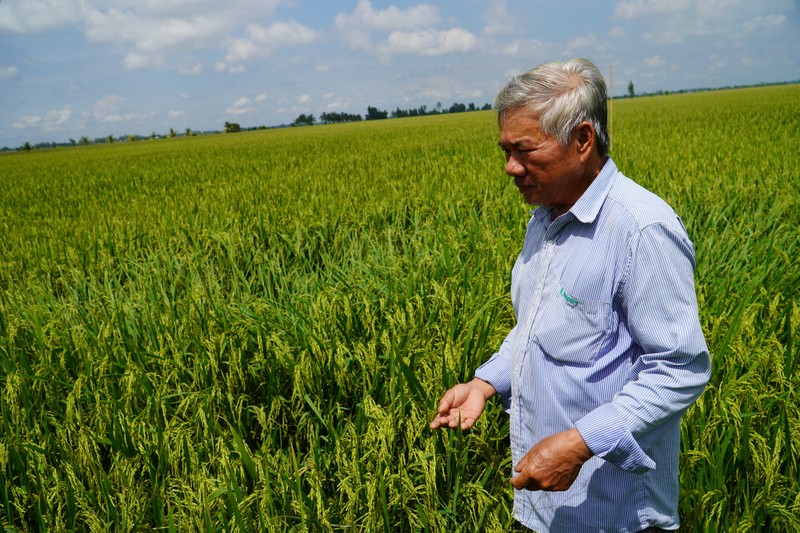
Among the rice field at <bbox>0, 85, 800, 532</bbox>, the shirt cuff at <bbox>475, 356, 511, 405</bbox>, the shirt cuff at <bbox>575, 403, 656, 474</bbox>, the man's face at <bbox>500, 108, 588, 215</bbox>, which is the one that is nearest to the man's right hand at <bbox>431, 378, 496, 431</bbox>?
the shirt cuff at <bbox>475, 356, 511, 405</bbox>

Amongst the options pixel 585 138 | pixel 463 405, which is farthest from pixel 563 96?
pixel 463 405

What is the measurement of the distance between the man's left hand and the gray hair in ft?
2.04

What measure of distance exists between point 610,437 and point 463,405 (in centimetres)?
47

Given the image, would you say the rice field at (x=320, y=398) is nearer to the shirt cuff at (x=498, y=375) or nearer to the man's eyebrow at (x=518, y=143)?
the shirt cuff at (x=498, y=375)

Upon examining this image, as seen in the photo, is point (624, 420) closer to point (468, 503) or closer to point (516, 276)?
point (516, 276)

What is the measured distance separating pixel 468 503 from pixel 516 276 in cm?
87

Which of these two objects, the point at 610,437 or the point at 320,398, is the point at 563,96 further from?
the point at 320,398

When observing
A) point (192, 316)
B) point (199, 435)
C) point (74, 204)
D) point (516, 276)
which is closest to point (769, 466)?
point (516, 276)

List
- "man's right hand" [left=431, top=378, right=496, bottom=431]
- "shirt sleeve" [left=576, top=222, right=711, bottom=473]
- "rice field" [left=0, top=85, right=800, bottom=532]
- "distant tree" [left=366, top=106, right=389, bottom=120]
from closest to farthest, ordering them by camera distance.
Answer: "shirt sleeve" [left=576, top=222, right=711, bottom=473], "man's right hand" [left=431, top=378, right=496, bottom=431], "rice field" [left=0, top=85, right=800, bottom=532], "distant tree" [left=366, top=106, right=389, bottom=120]

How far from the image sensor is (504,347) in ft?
5.01

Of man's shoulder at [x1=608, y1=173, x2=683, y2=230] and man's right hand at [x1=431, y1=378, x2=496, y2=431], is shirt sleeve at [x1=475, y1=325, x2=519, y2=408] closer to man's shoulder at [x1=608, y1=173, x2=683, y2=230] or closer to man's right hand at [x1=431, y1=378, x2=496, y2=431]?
man's right hand at [x1=431, y1=378, x2=496, y2=431]

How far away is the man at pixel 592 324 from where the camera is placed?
1069mm

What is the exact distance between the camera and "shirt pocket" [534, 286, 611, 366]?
116cm

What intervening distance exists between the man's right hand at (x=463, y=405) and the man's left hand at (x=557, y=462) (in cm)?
33
